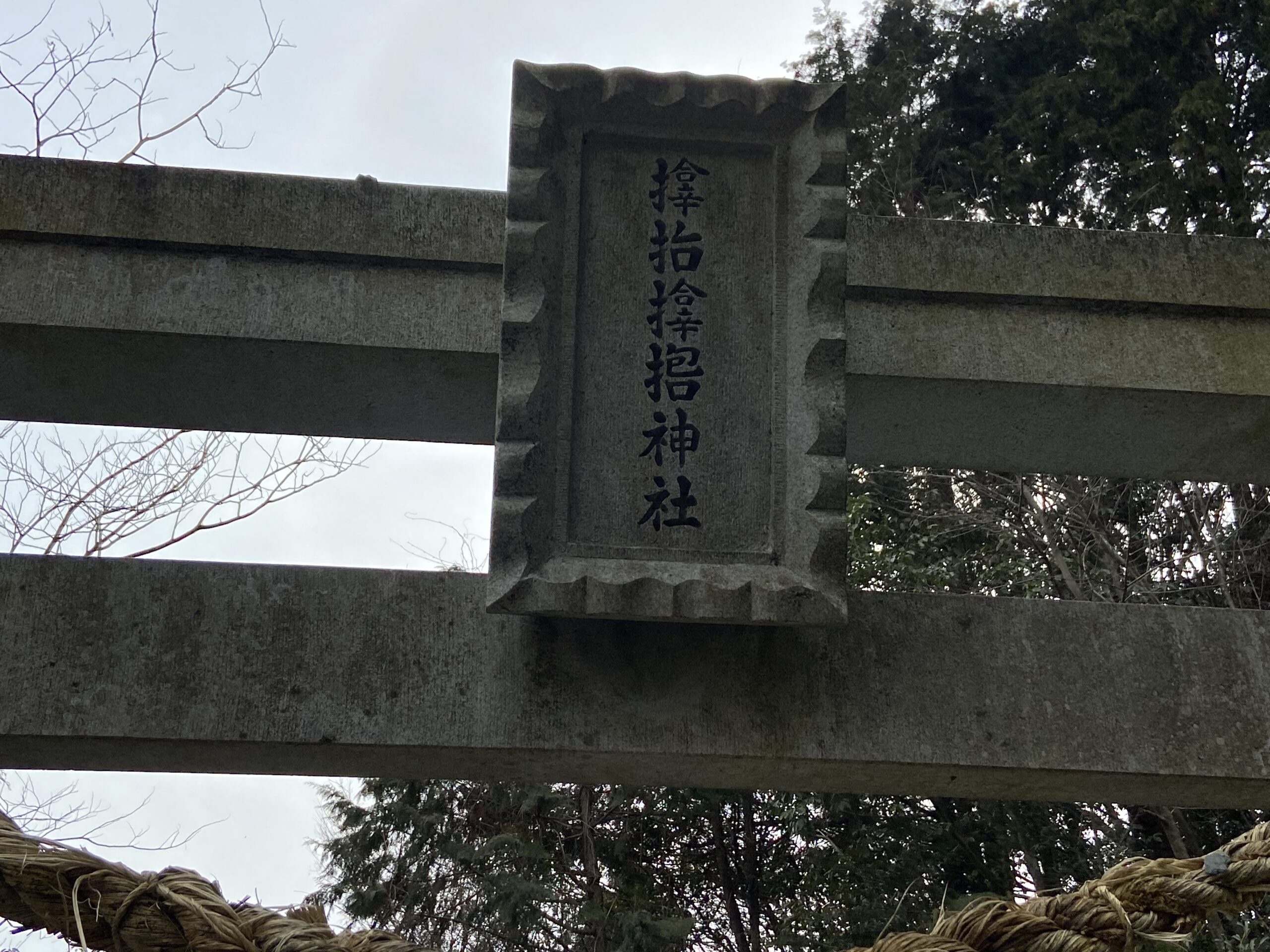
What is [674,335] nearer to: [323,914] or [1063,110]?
[323,914]

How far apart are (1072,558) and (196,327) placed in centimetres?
733

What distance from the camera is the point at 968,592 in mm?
9523

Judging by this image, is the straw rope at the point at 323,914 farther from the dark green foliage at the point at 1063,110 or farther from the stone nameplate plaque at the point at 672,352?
the dark green foliage at the point at 1063,110

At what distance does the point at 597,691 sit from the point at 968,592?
675 centimetres

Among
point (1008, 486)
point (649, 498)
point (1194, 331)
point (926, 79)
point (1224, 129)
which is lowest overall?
point (649, 498)

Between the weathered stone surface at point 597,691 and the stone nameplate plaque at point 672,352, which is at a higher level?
the stone nameplate plaque at point 672,352

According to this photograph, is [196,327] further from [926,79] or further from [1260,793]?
[926,79]

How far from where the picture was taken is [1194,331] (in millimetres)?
3750

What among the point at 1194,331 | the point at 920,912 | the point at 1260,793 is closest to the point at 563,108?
the point at 1194,331

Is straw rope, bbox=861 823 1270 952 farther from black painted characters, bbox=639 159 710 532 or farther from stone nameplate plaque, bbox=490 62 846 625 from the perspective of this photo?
black painted characters, bbox=639 159 710 532

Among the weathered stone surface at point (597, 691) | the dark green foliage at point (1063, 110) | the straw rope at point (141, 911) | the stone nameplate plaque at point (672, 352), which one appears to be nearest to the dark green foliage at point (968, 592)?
the dark green foliage at point (1063, 110)

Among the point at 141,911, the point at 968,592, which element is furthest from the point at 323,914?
the point at 968,592

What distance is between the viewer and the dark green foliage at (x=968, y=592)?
873 cm

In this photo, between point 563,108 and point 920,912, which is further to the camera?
point 920,912
